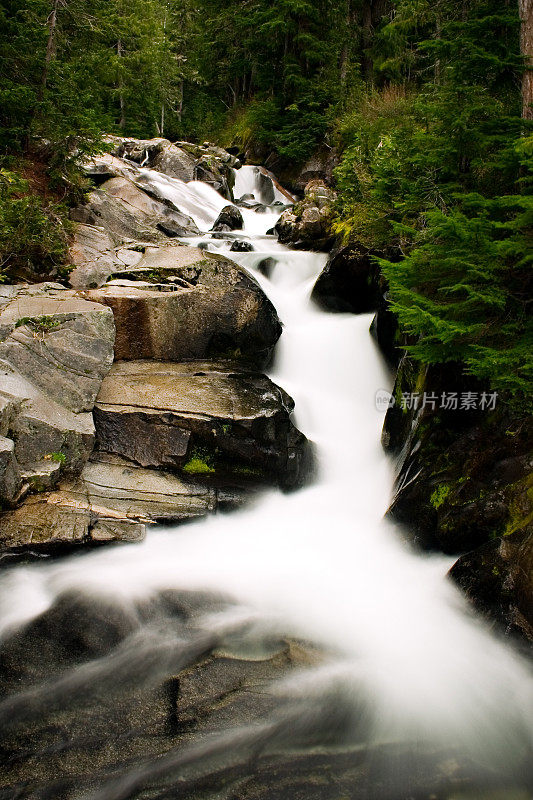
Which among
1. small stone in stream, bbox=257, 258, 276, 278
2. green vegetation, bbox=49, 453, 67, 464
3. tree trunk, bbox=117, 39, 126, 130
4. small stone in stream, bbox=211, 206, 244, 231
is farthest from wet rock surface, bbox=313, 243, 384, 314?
tree trunk, bbox=117, 39, 126, 130

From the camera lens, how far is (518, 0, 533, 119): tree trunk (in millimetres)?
5188

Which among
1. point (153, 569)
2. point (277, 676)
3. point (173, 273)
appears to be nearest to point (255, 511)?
point (153, 569)

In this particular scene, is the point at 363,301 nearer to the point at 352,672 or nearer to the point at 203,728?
the point at 352,672

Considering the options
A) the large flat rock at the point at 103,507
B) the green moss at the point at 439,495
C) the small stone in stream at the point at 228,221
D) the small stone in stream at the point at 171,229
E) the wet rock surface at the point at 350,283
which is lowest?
the large flat rock at the point at 103,507

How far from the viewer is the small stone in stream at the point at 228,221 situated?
1595 centimetres

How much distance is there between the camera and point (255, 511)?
6.46 m

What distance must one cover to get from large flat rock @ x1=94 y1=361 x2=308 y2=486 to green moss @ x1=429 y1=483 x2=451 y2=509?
240 cm

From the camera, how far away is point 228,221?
16.0 meters

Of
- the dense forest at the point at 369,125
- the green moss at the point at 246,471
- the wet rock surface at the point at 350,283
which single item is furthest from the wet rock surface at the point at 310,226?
the green moss at the point at 246,471

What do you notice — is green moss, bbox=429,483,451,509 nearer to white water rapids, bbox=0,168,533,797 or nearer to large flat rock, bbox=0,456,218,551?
white water rapids, bbox=0,168,533,797

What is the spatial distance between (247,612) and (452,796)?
2.28 meters

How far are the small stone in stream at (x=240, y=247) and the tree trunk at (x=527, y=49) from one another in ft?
26.9

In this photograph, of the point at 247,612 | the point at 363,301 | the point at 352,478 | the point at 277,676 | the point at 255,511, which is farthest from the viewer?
the point at 363,301

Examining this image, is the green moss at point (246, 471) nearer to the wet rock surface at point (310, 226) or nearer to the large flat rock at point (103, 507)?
the large flat rock at point (103, 507)
